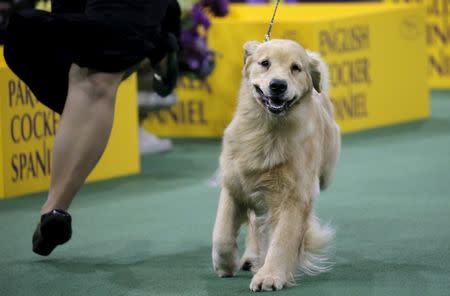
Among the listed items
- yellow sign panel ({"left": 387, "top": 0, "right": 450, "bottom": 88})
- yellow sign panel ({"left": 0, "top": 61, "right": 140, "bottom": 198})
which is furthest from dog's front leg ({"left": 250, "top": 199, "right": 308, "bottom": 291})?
yellow sign panel ({"left": 387, "top": 0, "right": 450, "bottom": 88})

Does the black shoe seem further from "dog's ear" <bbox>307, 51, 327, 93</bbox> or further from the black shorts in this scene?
"dog's ear" <bbox>307, 51, 327, 93</bbox>

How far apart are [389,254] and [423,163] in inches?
85.7

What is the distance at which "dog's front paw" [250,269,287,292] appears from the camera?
332 centimetres

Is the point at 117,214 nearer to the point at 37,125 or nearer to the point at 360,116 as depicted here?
the point at 37,125

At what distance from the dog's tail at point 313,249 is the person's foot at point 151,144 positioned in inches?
120

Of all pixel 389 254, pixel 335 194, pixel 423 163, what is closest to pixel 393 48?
pixel 423 163

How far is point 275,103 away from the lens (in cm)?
337

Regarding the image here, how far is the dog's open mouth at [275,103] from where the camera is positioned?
11.0 ft

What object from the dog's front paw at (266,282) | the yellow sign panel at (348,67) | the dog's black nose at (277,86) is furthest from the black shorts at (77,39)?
the yellow sign panel at (348,67)

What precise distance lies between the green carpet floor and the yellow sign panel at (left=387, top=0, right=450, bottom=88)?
276 cm

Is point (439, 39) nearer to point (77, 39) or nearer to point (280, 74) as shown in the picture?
point (77, 39)

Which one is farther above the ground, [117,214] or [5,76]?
[5,76]

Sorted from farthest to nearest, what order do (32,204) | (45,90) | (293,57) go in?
1. (32,204)
2. (45,90)
3. (293,57)

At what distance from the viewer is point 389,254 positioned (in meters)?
3.85
